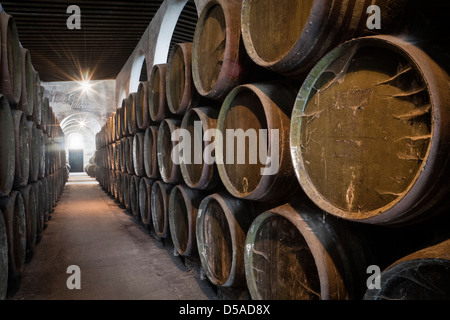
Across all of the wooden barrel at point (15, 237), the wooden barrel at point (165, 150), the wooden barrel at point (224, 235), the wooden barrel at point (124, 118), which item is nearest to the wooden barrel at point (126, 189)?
the wooden barrel at point (124, 118)

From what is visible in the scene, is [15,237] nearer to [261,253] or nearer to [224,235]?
[224,235]

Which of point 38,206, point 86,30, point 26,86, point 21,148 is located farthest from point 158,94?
Result: point 86,30

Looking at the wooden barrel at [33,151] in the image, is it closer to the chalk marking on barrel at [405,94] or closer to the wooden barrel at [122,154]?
the wooden barrel at [122,154]

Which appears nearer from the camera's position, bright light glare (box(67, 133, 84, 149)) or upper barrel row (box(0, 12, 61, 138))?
upper barrel row (box(0, 12, 61, 138))

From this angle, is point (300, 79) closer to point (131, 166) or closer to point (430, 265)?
point (430, 265)

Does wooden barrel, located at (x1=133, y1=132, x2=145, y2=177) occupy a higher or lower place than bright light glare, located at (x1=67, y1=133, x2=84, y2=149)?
lower

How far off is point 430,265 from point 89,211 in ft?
23.2

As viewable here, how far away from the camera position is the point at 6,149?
261 cm

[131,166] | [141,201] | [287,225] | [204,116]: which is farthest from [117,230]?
[287,225]

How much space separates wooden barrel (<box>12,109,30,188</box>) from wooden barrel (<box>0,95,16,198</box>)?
62mm

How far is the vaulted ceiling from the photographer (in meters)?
7.68

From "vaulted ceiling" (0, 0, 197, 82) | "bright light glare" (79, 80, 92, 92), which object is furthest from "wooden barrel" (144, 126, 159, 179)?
"bright light glare" (79, 80, 92, 92)

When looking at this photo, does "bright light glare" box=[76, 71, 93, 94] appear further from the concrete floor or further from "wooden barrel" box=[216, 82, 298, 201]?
"wooden barrel" box=[216, 82, 298, 201]

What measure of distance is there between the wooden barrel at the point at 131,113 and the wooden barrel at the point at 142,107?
51cm
